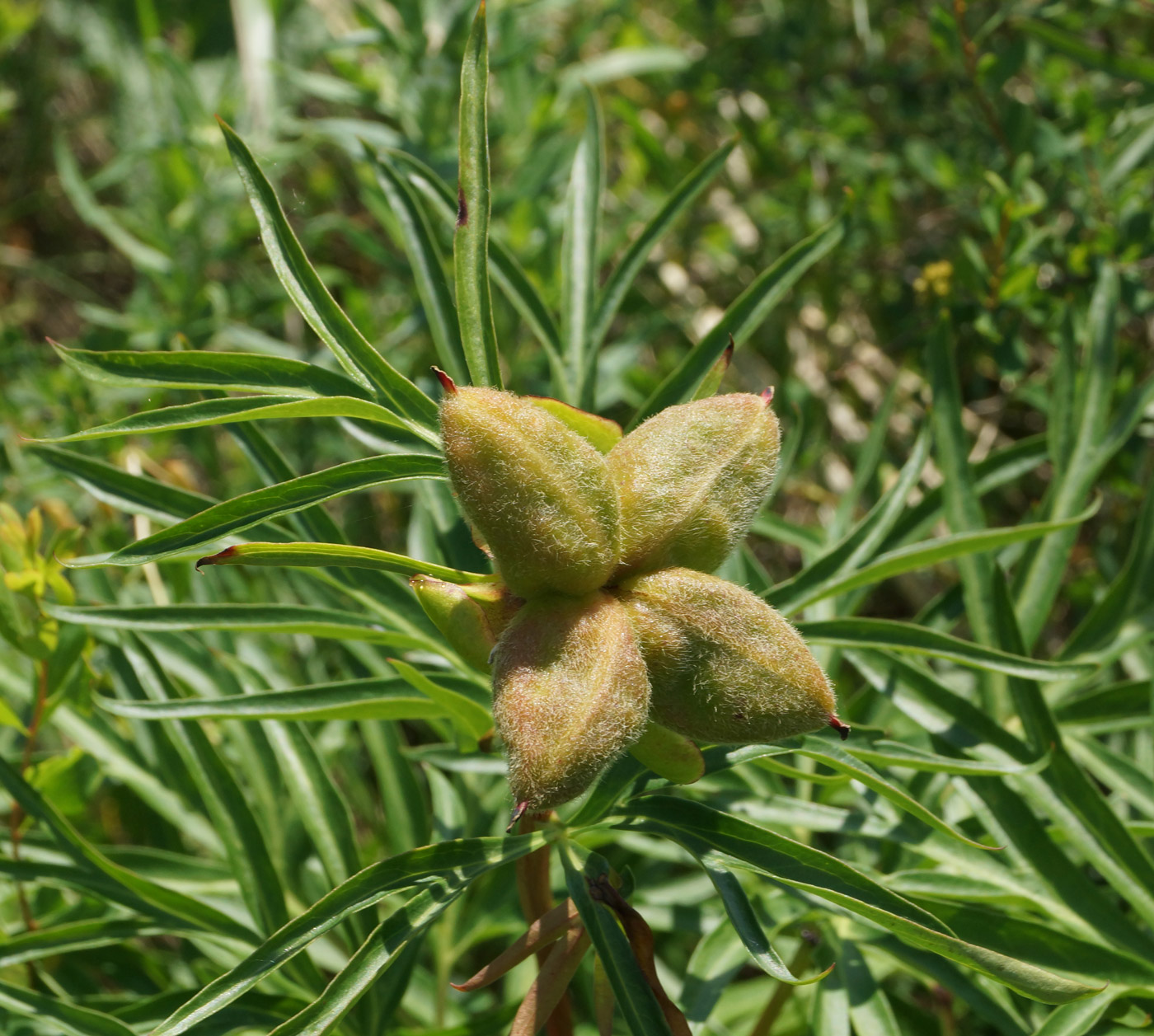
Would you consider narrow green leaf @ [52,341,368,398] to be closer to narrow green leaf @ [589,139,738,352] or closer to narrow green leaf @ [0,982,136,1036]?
narrow green leaf @ [589,139,738,352]

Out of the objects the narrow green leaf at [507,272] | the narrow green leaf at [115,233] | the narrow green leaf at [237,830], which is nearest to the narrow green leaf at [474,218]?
the narrow green leaf at [507,272]

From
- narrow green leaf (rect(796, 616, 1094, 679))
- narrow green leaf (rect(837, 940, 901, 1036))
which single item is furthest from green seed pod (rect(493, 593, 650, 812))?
narrow green leaf (rect(837, 940, 901, 1036))

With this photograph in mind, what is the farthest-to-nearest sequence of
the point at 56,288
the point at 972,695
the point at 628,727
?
the point at 56,288, the point at 972,695, the point at 628,727

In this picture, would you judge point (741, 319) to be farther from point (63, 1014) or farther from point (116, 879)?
point (63, 1014)

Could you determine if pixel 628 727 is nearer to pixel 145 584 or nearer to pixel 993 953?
pixel 993 953

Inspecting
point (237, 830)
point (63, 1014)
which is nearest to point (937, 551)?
point (237, 830)

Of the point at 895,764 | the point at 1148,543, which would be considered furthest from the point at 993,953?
the point at 1148,543

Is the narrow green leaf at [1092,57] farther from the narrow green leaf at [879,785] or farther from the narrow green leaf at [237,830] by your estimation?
the narrow green leaf at [237,830]
